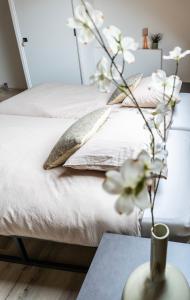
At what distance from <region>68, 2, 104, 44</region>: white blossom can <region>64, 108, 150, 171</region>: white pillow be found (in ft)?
2.23

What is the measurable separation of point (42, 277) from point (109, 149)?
81cm

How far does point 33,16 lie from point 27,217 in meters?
3.30

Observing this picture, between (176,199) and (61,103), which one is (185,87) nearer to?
(61,103)

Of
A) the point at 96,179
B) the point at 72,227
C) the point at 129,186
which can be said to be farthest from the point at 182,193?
the point at 129,186

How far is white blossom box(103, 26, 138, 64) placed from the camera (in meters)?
0.58

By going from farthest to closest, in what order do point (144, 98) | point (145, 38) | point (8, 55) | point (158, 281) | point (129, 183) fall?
point (8, 55) → point (145, 38) → point (144, 98) → point (158, 281) → point (129, 183)

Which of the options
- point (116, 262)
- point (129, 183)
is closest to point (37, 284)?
point (116, 262)

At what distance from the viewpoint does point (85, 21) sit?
55 cm

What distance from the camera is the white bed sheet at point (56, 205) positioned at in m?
1.15

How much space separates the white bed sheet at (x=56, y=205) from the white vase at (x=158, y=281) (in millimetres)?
336

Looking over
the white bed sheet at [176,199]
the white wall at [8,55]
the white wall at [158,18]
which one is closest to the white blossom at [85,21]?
the white bed sheet at [176,199]

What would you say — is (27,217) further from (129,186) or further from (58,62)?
(58,62)

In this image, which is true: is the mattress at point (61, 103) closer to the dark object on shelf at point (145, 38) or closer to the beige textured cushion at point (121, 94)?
the beige textured cushion at point (121, 94)

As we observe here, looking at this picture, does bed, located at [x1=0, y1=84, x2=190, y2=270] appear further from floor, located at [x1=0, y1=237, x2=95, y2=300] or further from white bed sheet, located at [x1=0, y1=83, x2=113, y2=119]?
white bed sheet, located at [x1=0, y1=83, x2=113, y2=119]
